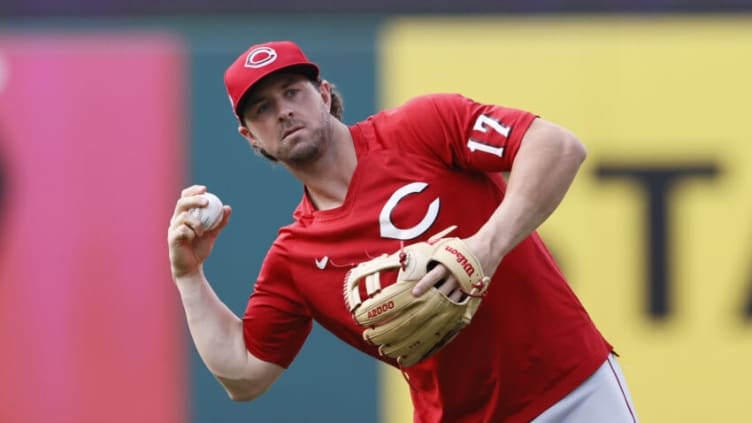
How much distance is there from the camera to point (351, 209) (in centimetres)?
313

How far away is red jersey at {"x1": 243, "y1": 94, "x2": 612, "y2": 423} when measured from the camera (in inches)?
121

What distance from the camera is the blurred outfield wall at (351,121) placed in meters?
5.35

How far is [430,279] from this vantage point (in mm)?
2836

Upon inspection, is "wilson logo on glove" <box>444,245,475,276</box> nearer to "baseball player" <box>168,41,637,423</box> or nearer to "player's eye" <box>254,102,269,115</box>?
"baseball player" <box>168,41,637,423</box>

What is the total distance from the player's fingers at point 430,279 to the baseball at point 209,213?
65 centimetres

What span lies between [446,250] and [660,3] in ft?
10.3

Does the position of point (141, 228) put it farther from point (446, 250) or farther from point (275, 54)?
point (446, 250)

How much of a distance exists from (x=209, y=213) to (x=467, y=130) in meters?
0.68

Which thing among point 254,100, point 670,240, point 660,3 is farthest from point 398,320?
point 660,3

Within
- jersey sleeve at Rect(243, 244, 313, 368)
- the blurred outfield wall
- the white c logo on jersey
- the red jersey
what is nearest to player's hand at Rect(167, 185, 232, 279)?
jersey sleeve at Rect(243, 244, 313, 368)

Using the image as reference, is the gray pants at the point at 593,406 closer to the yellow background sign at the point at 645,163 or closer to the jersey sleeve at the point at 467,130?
the jersey sleeve at the point at 467,130

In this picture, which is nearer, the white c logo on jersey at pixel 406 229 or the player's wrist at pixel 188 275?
the white c logo on jersey at pixel 406 229

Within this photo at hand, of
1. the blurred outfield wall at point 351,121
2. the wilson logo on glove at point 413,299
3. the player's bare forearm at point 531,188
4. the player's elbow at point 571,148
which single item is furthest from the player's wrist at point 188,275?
the blurred outfield wall at point 351,121

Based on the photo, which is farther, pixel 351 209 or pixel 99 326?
pixel 99 326
